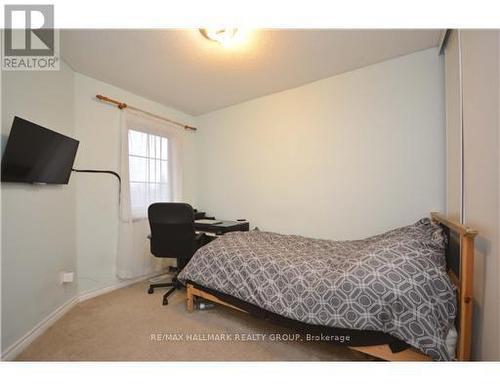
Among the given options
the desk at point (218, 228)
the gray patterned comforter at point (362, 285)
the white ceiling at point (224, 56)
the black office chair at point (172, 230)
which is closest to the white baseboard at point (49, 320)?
the black office chair at point (172, 230)

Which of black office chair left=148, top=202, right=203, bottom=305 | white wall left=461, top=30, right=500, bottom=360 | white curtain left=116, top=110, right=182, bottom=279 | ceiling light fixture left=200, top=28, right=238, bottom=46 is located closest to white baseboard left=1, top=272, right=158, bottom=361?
white curtain left=116, top=110, right=182, bottom=279

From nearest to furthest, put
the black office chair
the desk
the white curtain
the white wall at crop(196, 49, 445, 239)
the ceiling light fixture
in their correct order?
the ceiling light fixture, the white wall at crop(196, 49, 445, 239), the black office chair, the white curtain, the desk

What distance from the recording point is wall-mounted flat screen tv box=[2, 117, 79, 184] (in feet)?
4.27

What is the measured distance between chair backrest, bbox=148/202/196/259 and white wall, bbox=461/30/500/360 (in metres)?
2.09

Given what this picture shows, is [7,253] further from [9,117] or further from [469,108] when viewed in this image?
[469,108]

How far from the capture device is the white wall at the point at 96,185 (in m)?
2.12

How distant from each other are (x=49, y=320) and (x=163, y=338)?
1.03 meters

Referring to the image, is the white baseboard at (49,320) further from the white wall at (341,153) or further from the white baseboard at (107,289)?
the white wall at (341,153)

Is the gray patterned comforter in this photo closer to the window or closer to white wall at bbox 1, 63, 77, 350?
white wall at bbox 1, 63, 77, 350

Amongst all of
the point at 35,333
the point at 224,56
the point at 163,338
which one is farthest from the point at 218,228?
the point at 224,56

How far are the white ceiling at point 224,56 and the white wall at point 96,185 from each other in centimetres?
27

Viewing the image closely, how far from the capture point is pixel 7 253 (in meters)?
1.35

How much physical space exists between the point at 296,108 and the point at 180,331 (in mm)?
2623
